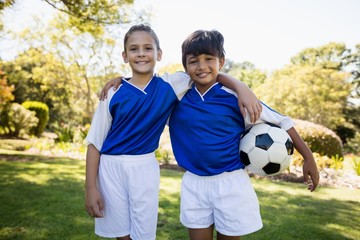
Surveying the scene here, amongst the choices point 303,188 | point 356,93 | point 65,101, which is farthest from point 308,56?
point 303,188

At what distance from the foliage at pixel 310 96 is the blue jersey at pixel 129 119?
1821cm

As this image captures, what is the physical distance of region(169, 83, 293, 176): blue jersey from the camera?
1.98 m

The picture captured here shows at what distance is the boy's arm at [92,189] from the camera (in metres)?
1.98

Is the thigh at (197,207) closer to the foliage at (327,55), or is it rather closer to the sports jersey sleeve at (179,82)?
the sports jersey sleeve at (179,82)

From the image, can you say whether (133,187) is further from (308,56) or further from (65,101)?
(308,56)

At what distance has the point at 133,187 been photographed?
1985mm

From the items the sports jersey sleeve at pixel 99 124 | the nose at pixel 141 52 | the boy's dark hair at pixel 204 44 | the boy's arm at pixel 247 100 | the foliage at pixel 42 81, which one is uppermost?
the foliage at pixel 42 81

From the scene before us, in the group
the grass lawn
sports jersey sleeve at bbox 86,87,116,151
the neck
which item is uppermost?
the neck

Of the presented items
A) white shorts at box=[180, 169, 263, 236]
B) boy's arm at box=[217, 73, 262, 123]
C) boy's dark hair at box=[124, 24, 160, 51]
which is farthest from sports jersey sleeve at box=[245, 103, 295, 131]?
boy's dark hair at box=[124, 24, 160, 51]

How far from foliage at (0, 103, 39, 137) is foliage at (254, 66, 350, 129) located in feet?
47.7

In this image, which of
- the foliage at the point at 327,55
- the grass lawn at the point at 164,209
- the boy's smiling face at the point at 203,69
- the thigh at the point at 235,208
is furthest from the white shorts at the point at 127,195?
the foliage at the point at 327,55

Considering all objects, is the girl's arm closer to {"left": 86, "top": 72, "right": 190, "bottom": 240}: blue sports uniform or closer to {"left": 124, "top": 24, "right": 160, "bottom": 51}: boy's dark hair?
{"left": 86, "top": 72, "right": 190, "bottom": 240}: blue sports uniform

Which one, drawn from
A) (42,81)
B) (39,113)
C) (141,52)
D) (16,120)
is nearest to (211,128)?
(141,52)

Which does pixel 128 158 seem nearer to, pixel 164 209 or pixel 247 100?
pixel 247 100
